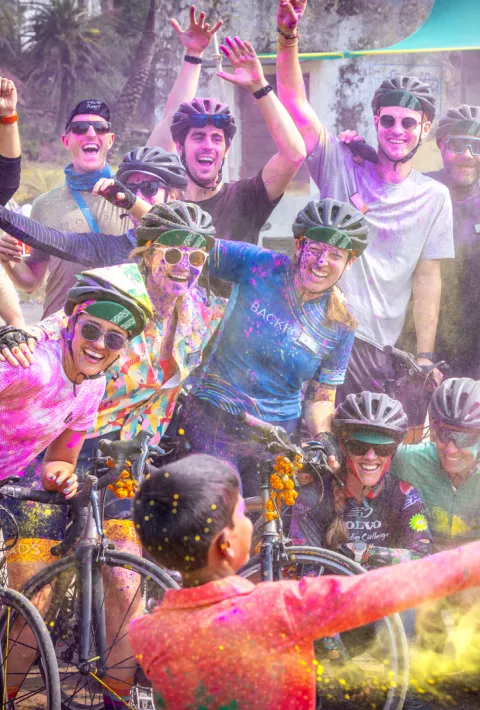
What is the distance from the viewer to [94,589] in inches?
170

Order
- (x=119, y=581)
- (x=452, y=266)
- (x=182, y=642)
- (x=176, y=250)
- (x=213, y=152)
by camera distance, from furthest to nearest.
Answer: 1. (x=452, y=266)
2. (x=213, y=152)
3. (x=176, y=250)
4. (x=119, y=581)
5. (x=182, y=642)

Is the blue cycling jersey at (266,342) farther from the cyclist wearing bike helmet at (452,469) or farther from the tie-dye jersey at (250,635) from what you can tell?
the tie-dye jersey at (250,635)

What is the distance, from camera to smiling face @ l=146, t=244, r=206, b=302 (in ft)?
16.0

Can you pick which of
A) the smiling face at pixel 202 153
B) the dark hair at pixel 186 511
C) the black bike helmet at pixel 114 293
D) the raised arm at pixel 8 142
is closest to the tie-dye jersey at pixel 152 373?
the black bike helmet at pixel 114 293

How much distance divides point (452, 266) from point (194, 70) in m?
1.94


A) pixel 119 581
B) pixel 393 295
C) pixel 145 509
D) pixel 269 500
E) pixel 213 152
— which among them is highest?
pixel 213 152

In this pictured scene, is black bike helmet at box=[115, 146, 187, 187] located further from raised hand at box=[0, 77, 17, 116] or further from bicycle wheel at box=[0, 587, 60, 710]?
bicycle wheel at box=[0, 587, 60, 710]

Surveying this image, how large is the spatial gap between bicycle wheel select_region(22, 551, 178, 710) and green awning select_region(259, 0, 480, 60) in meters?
3.25

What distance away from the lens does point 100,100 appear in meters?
5.41

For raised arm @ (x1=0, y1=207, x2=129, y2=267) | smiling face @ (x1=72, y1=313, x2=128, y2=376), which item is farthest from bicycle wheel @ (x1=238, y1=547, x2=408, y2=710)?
raised arm @ (x1=0, y1=207, x2=129, y2=267)

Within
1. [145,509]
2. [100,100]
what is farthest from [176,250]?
[145,509]

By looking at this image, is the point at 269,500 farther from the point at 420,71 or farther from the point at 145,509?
the point at 420,71

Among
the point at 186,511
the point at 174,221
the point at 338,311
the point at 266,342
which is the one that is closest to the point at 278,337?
the point at 266,342

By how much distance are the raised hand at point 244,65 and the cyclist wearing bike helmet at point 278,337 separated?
73 cm
